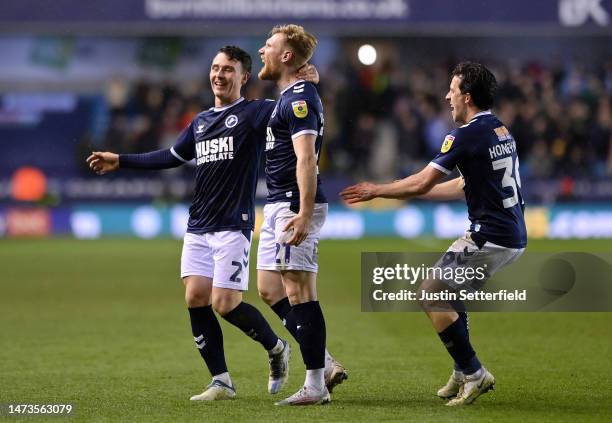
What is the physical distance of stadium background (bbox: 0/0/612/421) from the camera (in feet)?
31.7

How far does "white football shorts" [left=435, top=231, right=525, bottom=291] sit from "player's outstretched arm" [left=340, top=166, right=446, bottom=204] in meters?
0.40

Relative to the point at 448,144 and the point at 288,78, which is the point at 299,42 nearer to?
the point at 288,78

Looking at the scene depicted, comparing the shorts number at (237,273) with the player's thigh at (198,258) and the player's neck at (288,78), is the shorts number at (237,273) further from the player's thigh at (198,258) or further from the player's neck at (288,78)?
the player's neck at (288,78)

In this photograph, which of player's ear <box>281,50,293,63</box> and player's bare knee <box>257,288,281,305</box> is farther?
player's bare knee <box>257,288,281,305</box>

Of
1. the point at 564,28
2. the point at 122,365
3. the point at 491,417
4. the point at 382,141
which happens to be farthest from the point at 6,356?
the point at 382,141

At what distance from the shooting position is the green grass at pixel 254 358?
253 inches

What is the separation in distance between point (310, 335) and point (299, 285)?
0.97ft

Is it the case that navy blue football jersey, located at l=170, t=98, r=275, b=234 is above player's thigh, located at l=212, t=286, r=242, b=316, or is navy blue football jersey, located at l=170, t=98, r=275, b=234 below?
above

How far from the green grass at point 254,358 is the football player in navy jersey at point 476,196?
380 mm

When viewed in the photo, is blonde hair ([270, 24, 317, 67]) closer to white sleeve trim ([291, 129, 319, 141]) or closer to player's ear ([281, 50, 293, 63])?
player's ear ([281, 50, 293, 63])

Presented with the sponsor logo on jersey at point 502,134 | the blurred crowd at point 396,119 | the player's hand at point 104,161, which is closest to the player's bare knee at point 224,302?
the player's hand at point 104,161

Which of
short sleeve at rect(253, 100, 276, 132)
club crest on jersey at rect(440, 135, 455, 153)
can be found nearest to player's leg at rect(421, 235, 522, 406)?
club crest on jersey at rect(440, 135, 455, 153)

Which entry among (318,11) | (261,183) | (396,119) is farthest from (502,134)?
(396,119)

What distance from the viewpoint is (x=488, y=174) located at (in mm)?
6539
